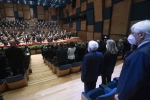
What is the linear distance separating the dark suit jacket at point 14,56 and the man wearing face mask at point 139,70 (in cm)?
287

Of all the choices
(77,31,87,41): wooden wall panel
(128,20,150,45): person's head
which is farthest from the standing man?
(77,31,87,41): wooden wall panel

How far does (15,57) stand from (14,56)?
0.04m

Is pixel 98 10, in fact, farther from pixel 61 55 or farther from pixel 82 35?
pixel 61 55

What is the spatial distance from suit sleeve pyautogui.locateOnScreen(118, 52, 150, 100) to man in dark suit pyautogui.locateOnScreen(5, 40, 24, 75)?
9.50 feet

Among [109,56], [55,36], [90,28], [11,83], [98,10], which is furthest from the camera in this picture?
[90,28]

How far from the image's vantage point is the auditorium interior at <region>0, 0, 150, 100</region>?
269 centimetres

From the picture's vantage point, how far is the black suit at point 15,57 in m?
2.62

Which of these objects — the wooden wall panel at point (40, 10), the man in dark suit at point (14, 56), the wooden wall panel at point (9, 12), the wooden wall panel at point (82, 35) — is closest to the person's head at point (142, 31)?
the man in dark suit at point (14, 56)

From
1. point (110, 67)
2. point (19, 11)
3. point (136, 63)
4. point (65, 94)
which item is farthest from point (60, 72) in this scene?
point (19, 11)

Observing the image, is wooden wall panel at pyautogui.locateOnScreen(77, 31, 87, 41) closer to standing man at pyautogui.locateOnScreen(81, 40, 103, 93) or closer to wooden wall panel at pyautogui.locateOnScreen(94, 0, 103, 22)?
wooden wall panel at pyautogui.locateOnScreen(94, 0, 103, 22)

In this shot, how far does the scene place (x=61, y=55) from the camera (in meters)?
3.50

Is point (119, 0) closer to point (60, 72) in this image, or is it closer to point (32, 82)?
point (60, 72)

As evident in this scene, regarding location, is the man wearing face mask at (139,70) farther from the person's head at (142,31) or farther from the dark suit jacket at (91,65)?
the dark suit jacket at (91,65)

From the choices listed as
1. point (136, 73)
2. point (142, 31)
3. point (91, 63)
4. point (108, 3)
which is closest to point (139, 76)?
point (136, 73)
